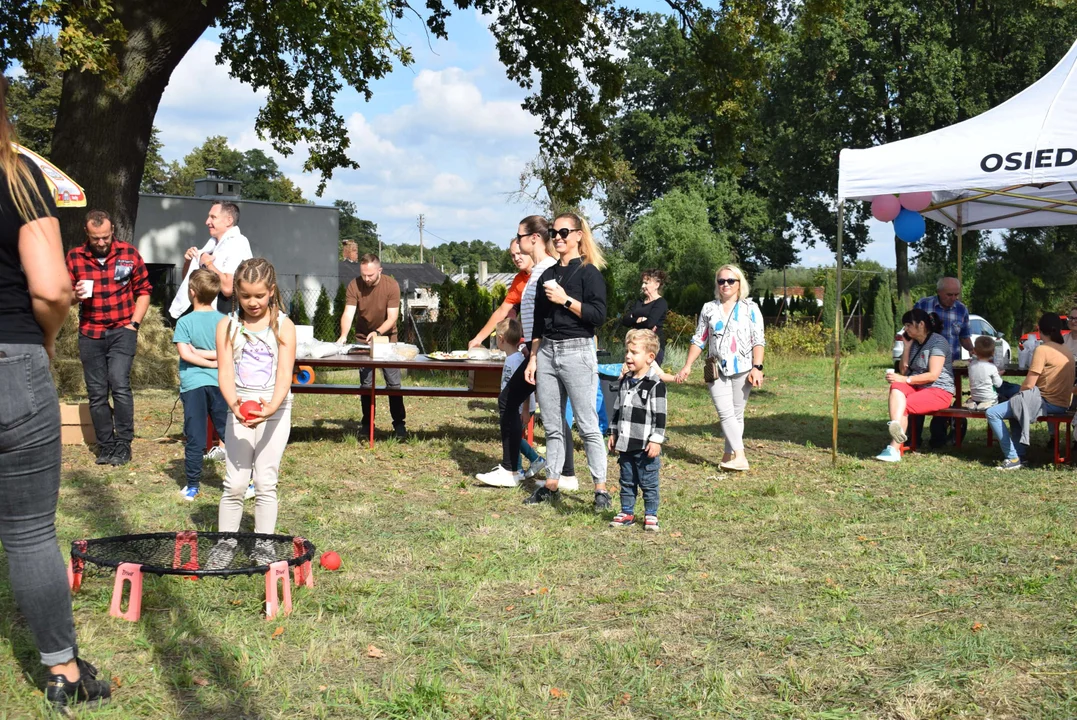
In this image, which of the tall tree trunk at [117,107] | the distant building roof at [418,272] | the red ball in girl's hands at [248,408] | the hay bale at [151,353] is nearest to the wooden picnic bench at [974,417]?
the red ball in girl's hands at [248,408]

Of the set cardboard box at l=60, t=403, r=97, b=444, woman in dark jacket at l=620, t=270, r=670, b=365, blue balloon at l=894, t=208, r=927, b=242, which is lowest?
cardboard box at l=60, t=403, r=97, b=444

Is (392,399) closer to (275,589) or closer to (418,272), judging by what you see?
(275,589)

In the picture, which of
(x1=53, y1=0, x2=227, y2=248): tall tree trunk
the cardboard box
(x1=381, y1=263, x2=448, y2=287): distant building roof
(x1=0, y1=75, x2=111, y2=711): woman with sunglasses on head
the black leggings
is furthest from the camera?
(x1=381, y1=263, x2=448, y2=287): distant building roof

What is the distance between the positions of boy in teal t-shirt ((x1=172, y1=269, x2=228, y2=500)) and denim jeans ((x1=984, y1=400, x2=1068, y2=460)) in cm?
670

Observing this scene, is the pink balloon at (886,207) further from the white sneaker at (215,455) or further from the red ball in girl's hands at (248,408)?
the red ball in girl's hands at (248,408)

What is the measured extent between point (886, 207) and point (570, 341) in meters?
5.31

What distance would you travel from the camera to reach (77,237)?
11867 millimetres

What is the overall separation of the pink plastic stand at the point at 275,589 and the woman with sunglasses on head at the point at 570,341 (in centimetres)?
274

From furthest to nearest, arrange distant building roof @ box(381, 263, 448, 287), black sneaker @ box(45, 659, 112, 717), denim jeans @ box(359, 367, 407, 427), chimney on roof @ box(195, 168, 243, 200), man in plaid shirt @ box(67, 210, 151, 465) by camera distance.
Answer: distant building roof @ box(381, 263, 448, 287) < chimney on roof @ box(195, 168, 243, 200) < denim jeans @ box(359, 367, 407, 427) < man in plaid shirt @ box(67, 210, 151, 465) < black sneaker @ box(45, 659, 112, 717)

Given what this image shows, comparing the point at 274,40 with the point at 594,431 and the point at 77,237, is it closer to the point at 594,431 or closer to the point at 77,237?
the point at 77,237

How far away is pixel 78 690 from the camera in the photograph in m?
3.47

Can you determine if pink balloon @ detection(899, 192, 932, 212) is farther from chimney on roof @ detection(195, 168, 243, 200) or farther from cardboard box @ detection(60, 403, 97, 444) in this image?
chimney on roof @ detection(195, 168, 243, 200)

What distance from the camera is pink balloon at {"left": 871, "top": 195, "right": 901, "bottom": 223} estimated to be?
34.5 feet

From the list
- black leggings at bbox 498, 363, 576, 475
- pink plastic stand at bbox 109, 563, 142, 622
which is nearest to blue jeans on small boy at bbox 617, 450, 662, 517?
black leggings at bbox 498, 363, 576, 475
